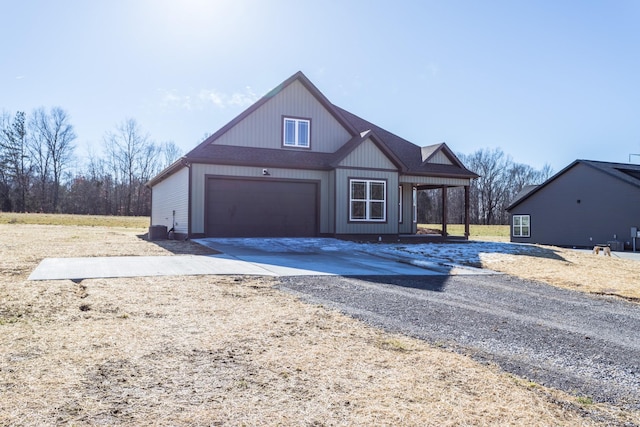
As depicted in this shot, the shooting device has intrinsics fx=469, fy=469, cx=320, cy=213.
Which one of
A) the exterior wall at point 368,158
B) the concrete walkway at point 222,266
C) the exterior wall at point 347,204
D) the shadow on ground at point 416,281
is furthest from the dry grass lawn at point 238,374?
the exterior wall at point 368,158

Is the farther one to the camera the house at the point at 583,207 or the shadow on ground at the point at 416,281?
the house at the point at 583,207

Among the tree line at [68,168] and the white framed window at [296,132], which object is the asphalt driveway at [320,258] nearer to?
the white framed window at [296,132]

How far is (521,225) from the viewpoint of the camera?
32125 millimetres

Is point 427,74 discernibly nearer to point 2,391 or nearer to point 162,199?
point 162,199

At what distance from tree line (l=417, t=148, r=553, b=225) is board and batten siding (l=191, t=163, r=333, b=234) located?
47960 mm

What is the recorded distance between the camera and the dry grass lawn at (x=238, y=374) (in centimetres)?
304

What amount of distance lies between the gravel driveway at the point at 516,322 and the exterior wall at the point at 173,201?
9833mm

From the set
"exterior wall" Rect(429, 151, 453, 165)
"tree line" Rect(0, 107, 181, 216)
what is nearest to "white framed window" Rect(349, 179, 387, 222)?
"exterior wall" Rect(429, 151, 453, 165)

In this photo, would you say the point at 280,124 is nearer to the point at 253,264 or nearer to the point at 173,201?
the point at 173,201

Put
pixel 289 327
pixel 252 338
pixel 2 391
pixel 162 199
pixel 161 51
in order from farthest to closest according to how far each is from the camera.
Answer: pixel 162 199 < pixel 161 51 < pixel 289 327 < pixel 252 338 < pixel 2 391

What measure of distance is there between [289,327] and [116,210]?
2227 inches

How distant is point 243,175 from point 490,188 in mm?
58280

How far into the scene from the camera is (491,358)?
4.49m

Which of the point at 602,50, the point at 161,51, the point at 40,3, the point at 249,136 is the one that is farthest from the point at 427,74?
the point at 40,3
